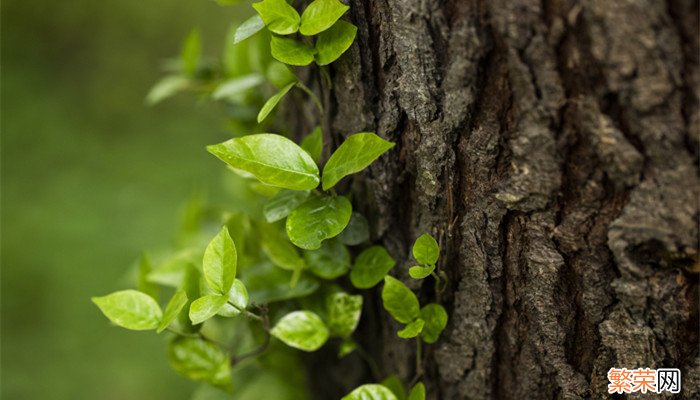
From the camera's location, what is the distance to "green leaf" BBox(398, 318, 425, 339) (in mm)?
744

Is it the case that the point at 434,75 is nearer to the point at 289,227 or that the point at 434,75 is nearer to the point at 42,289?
the point at 289,227

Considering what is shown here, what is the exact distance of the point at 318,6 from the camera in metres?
0.67

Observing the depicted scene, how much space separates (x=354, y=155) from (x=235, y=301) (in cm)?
24

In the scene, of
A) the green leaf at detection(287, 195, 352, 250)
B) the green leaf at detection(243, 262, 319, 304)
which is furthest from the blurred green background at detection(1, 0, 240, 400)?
the green leaf at detection(287, 195, 352, 250)

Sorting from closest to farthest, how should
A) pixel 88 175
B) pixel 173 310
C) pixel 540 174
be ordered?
pixel 540 174 < pixel 173 310 < pixel 88 175

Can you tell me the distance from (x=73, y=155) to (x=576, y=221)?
2.20 meters

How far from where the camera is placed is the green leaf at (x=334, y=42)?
672mm

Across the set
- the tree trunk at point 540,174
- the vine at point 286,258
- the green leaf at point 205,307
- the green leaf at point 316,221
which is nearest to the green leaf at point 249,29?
the vine at point 286,258

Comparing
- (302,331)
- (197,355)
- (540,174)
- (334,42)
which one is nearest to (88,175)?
(197,355)

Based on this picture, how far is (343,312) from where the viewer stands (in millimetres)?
826

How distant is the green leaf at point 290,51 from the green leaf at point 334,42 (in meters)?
0.01

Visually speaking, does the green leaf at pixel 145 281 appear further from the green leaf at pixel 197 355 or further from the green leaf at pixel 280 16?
the green leaf at pixel 280 16

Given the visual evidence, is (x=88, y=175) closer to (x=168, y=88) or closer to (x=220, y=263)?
(x=168, y=88)

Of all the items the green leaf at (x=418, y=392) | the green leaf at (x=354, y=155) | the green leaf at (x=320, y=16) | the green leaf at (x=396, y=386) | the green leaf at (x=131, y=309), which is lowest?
the green leaf at (x=396, y=386)
